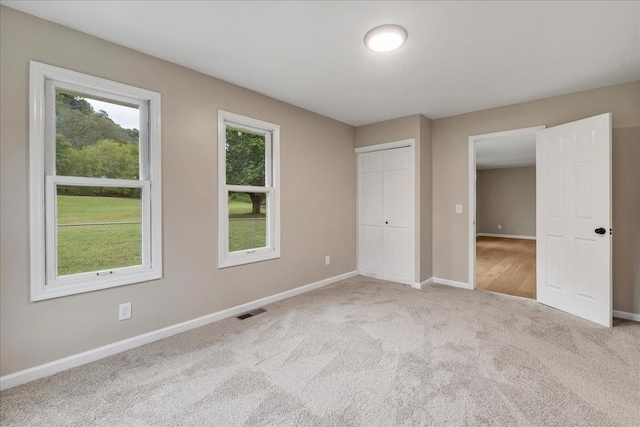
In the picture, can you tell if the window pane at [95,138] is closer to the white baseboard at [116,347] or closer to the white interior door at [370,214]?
the white baseboard at [116,347]

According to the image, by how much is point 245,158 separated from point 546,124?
11.4 feet

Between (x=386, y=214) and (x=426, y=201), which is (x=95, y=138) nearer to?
(x=386, y=214)

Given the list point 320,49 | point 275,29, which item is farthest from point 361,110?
point 275,29

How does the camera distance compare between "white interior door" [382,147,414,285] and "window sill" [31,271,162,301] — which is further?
"white interior door" [382,147,414,285]

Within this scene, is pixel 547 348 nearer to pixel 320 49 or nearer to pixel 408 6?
pixel 408 6

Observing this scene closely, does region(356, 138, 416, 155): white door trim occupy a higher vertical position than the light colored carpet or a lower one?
higher

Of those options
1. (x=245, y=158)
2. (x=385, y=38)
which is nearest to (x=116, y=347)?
(x=245, y=158)

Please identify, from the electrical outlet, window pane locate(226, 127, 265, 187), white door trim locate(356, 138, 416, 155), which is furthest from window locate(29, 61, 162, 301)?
white door trim locate(356, 138, 416, 155)

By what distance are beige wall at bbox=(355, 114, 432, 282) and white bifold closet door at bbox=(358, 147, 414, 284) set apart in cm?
11

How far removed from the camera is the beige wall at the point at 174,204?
1.83 meters

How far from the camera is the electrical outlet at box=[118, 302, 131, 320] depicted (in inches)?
88.8

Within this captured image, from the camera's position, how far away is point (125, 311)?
2.28 metres

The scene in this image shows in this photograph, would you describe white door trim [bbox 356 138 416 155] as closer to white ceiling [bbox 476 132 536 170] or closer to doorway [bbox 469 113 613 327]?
doorway [bbox 469 113 613 327]

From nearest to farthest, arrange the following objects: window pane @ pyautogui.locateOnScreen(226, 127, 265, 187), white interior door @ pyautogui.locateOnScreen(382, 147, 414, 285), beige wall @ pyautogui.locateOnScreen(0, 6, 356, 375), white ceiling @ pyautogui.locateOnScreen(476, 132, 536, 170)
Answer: beige wall @ pyautogui.locateOnScreen(0, 6, 356, 375), window pane @ pyautogui.locateOnScreen(226, 127, 265, 187), white interior door @ pyautogui.locateOnScreen(382, 147, 414, 285), white ceiling @ pyautogui.locateOnScreen(476, 132, 536, 170)
